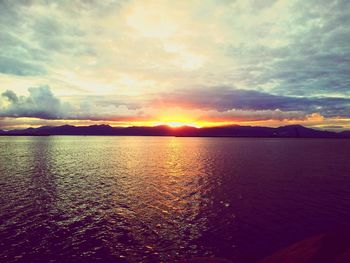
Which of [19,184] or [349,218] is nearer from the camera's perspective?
[349,218]

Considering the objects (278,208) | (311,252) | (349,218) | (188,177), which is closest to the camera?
(311,252)

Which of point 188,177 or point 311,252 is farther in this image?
point 188,177

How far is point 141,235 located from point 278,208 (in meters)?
22.8

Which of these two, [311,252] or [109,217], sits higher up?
[311,252]

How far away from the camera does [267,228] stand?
3272cm

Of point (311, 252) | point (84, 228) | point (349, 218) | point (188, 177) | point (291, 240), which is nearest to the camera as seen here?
point (311, 252)

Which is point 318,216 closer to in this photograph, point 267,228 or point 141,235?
point 267,228

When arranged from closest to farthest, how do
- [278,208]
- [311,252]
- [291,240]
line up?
1. [311,252]
2. [291,240]
3. [278,208]

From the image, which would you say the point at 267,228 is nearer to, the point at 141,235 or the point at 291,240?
the point at 291,240

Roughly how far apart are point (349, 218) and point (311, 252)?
19945 mm

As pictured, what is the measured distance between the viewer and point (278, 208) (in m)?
41.1

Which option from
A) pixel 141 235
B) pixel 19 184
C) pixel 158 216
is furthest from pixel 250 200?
pixel 19 184

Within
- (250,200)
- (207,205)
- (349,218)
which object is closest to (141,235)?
(207,205)

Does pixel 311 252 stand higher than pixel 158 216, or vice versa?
pixel 311 252
